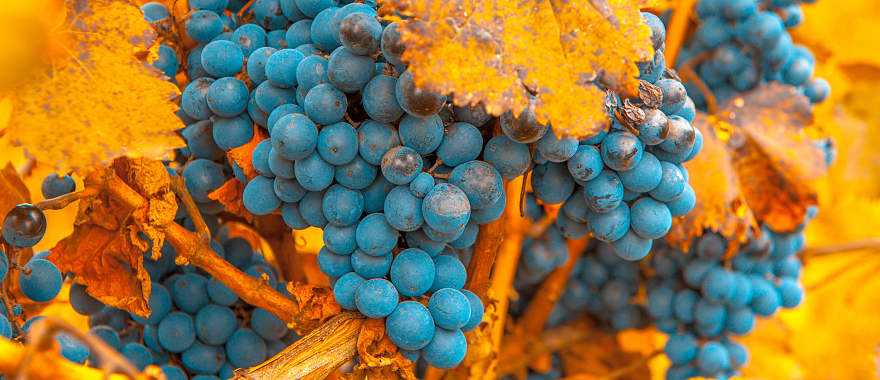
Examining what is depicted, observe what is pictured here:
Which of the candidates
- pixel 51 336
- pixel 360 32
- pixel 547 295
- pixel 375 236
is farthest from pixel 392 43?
pixel 547 295

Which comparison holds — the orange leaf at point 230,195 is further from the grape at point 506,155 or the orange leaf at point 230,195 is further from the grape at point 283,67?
the grape at point 506,155

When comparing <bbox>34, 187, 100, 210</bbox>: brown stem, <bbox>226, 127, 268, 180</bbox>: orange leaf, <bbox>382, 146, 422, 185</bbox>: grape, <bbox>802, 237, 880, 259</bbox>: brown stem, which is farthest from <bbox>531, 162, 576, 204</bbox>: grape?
<bbox>802, 237, 880, 259</bbox>: brown stem

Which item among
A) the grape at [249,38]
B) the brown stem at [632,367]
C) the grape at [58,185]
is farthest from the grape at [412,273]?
the brown stem at [632,367]

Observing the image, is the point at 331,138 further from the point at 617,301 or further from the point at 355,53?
the point at 617,301

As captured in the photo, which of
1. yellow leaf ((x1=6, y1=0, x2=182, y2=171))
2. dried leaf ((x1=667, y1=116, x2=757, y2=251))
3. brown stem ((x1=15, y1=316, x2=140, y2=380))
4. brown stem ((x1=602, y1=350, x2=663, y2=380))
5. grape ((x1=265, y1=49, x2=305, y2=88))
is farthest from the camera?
brown stem ((x1=602, y1=350, x2=663, y2=380))

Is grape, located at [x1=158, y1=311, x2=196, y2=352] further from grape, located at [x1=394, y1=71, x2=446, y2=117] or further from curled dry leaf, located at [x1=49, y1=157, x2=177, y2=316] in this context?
grape, located at [x1=394, y1=71, x2=446, y2=117]

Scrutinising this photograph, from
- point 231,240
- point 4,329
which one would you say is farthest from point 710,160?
point 4,329
